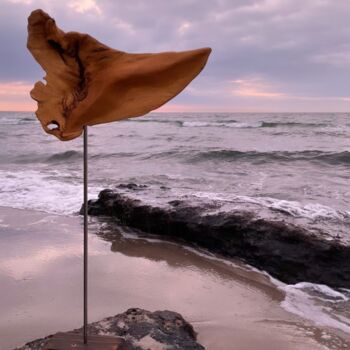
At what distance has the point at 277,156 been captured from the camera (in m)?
12.7

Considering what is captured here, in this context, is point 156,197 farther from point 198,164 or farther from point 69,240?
point 198,164

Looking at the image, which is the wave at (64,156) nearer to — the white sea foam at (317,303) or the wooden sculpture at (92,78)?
the white sea foam at (317,303)

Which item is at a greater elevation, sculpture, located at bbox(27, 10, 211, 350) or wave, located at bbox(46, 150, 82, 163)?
sculpture, located at bbox(27, 10, 211, 350)

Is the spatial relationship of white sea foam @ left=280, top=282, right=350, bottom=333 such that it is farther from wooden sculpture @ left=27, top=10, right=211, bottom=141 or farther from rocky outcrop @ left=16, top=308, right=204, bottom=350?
wooden sculpture @ left=27, top=10, right=211, bottom=141

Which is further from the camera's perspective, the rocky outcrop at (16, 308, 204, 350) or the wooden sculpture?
the rocky outcrop at (16, 308, 204, 350)

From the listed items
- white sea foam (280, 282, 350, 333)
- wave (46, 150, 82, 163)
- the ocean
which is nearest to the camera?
white sea foam (280, 282, 350, 333)

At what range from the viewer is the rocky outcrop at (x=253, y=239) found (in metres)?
3.73

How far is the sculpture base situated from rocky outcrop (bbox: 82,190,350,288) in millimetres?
2187

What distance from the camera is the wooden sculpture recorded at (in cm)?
147

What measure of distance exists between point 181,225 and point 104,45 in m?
3.30

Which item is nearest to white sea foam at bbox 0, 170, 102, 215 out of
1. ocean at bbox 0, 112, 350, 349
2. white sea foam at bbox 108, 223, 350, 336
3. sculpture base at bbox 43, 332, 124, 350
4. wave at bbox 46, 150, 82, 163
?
ocean at bbox 0, 112, 350, 349

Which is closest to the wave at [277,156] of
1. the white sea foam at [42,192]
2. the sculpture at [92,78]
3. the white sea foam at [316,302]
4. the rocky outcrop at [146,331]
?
the white sea foam at [42,192]

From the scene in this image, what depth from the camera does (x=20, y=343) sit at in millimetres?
2539

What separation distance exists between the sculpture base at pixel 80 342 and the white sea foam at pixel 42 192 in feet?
13.5
